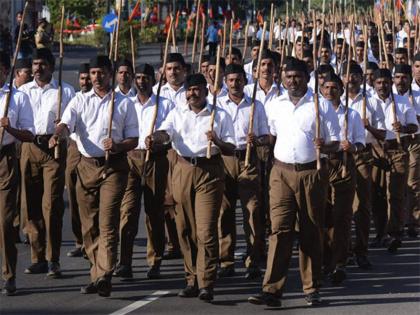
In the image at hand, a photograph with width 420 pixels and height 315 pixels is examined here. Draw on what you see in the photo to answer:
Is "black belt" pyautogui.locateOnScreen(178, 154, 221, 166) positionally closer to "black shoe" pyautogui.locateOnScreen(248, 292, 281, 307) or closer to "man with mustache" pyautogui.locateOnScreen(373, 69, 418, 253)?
"black shoe" pyautogui.locateOnScreen(248, 292, 281, 307)

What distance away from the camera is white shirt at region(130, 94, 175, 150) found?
13344mm

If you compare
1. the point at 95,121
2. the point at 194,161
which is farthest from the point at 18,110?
the point at 194,161

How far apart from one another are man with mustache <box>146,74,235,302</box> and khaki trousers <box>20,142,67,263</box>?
1.45 metres

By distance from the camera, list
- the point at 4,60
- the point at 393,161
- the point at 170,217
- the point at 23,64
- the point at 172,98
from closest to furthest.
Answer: the point at 4,60, the point at 170,217, the point at 172,98, the point at 23,64, the point at 393,161

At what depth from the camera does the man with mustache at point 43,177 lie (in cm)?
1302

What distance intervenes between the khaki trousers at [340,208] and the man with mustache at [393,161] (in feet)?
6.44

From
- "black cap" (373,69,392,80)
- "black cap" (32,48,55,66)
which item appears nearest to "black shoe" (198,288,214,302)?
"black cap" (32,48,55,66)

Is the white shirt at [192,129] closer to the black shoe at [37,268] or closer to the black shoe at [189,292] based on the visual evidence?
the black shoe at [189,292]

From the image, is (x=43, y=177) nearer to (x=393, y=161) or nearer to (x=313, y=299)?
(x=313, y=299)

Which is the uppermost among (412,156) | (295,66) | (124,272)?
(295,66)

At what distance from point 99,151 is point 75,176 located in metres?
1.86

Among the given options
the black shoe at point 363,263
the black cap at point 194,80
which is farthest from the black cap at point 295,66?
the black shoe at point 363,263

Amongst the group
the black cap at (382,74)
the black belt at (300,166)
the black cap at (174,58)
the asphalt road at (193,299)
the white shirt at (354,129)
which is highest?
the black cap at (174,58)

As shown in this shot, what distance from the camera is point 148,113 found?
13.5 m
